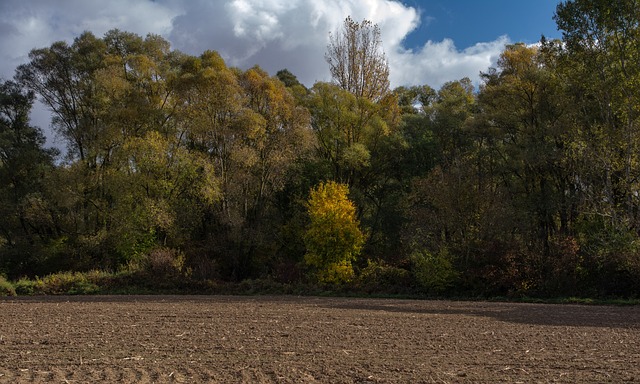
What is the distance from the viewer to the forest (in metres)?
26.2

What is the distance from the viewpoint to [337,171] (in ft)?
141

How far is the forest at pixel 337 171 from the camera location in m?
26.2

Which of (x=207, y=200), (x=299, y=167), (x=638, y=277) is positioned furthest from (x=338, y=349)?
(x=299, y=167)

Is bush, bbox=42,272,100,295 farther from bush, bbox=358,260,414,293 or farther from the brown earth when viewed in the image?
bush, bbox=358,260,414,293

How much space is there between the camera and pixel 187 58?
39438 mm

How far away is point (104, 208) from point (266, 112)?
13.8m

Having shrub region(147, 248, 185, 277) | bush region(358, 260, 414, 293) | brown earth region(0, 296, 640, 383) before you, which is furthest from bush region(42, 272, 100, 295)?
bush region(358, 260, 414, 293)

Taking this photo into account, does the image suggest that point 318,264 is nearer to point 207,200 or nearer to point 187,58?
point 207,200

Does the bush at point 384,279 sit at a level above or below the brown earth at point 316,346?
above

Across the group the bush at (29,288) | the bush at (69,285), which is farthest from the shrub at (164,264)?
the bush at (29,288)

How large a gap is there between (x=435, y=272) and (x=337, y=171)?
717 inches

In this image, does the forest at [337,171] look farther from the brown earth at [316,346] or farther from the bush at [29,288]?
the brown earth at [316,346]

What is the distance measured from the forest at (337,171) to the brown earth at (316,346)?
10.0 m

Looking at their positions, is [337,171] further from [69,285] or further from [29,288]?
[29,288]
